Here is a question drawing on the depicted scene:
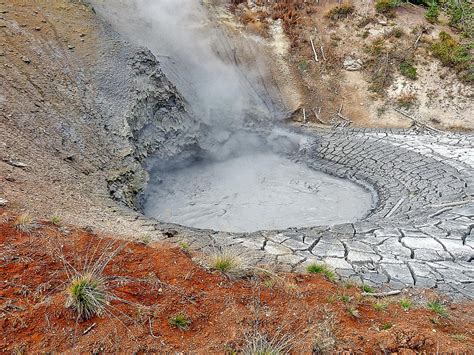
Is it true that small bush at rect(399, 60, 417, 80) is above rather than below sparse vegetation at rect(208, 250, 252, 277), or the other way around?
below

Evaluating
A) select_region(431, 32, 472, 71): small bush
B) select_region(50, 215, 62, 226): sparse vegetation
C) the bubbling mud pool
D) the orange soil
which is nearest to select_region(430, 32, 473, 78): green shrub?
select_region(431, 32, 472, 71): small bush

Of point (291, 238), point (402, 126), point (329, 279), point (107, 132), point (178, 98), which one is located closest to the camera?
point (329, 279)

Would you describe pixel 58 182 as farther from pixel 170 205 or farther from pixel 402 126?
pixel 402 126

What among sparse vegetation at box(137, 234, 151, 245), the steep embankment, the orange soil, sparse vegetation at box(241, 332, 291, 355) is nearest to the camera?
sparse vegetation at box(241, 332, 291, 355)

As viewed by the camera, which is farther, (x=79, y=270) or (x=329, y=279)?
(x=329, y=279)

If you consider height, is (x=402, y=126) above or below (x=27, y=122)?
below

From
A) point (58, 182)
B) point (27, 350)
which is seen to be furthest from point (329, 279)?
point (58, 182)

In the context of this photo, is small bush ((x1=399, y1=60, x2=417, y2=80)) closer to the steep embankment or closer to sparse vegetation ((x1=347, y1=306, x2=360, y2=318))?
the steep embankment

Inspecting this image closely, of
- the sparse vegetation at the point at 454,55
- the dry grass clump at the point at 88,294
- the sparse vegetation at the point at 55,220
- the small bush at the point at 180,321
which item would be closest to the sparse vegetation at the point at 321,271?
the small bush at the point at 180,321
